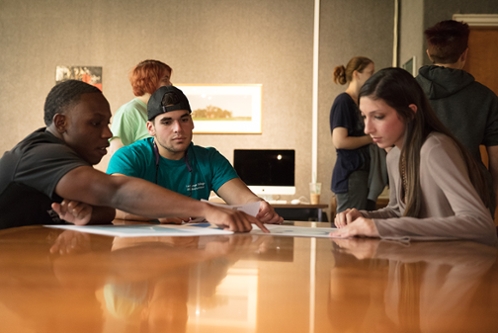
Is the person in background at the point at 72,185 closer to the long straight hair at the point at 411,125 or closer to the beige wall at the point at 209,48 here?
the long straight hair at the point at 411,125

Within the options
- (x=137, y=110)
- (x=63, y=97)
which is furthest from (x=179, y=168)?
(x=137, y=110)

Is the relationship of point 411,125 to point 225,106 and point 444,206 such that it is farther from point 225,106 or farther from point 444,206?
point 225,106

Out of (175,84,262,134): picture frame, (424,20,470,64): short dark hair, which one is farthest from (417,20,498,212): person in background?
(175,84,262,134): picture frame

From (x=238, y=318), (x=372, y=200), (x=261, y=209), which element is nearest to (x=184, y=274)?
(x=238, y=318)

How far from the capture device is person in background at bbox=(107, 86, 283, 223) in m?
2.37

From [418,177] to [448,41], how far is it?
1.05m

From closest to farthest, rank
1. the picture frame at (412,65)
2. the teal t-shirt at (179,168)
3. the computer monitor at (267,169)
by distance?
the teal t-shirt at (179,168), the picture frame at (412,65), the computer monitor at (267,169)

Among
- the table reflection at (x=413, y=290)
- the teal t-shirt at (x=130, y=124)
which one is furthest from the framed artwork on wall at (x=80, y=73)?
the table reflection at (x=413, y=290)

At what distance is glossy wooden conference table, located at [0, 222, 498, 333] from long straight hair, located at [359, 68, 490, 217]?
1.67ft

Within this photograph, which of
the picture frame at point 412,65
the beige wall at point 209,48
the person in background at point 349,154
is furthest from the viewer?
the beige wall at point 209,48

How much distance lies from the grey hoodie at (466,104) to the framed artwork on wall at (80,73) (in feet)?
13.6

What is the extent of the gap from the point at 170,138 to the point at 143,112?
807 mm

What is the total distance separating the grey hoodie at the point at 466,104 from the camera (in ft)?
8.30

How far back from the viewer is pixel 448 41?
2.53 meters
